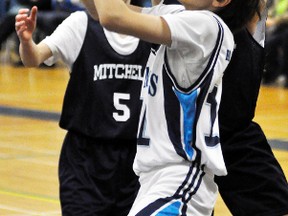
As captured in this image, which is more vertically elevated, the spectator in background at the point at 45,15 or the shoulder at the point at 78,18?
the shoulder at the point at 78,18

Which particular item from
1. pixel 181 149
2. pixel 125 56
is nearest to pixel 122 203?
pixel 125 56

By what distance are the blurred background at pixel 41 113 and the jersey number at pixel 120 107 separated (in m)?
0.63

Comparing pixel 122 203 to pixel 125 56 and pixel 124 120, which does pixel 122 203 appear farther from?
pixel 125 56

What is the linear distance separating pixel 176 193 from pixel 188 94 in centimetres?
30

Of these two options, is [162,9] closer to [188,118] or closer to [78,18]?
[188,118]

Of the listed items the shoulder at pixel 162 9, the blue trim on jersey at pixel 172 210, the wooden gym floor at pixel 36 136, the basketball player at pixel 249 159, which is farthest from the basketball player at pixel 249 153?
the wooden gym floor at pixel 36 136

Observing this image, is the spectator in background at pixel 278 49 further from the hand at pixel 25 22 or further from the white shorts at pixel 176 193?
the white shorts at pixel 176 193

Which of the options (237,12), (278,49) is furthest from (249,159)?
(278,49)

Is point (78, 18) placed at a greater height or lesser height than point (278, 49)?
greater

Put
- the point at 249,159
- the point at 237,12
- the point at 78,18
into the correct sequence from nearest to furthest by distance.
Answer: the point at 237,12 → the point at 249,159 → the point at 78,18

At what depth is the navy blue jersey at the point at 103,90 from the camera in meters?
3.94

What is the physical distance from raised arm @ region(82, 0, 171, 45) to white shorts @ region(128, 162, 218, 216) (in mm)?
409

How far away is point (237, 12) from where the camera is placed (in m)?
2.98

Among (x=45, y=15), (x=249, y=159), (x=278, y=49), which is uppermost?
(x=249, y=159)
